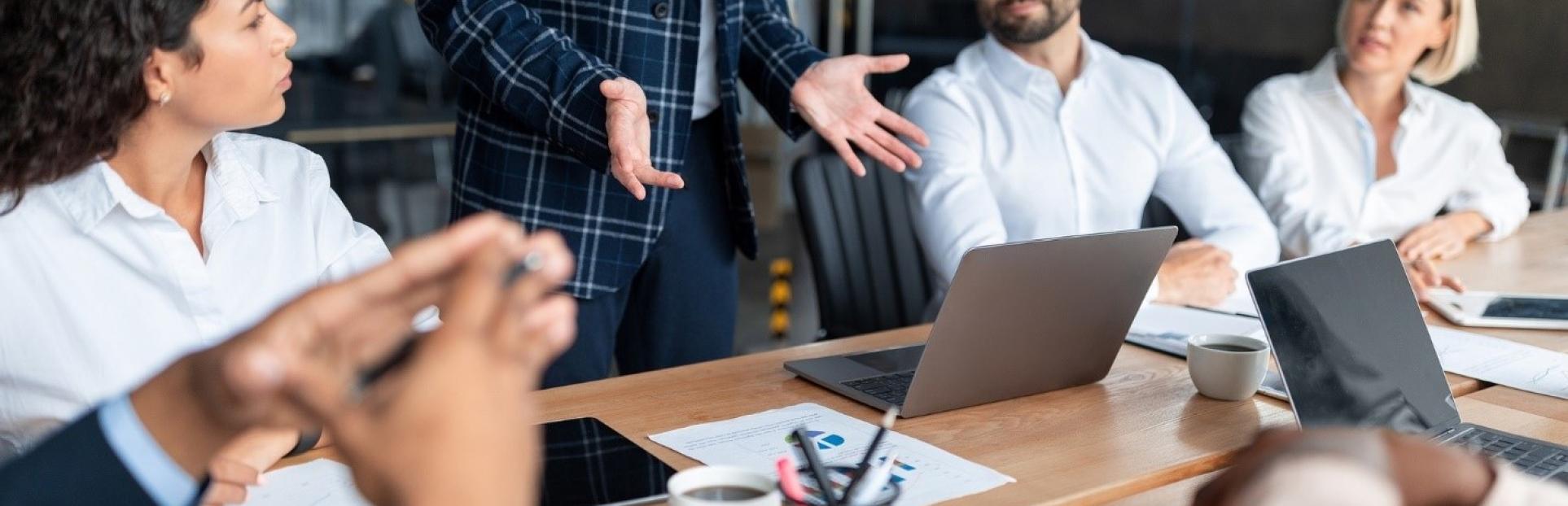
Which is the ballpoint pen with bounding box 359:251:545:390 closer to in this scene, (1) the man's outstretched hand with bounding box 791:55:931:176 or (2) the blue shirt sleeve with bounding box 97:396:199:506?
(2) the blue shirt sleeve with bounding box 97:396:199:506

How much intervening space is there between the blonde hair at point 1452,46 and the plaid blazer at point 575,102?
4.96 ft

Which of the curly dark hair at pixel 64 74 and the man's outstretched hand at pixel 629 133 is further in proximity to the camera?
the man's outstretched hand at pixel 629 133

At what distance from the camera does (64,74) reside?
1.32 meters

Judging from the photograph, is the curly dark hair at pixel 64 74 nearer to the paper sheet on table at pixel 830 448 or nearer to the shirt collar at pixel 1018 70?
the paper sheet on table at pixel 830 448

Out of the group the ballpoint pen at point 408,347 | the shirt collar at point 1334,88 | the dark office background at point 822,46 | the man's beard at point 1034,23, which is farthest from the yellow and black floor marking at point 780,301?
the ballpoint pen at point 408,347

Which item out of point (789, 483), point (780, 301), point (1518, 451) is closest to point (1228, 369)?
point (1518, 451)

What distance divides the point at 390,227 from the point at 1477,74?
4.37 m

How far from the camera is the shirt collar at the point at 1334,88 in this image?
288 cm

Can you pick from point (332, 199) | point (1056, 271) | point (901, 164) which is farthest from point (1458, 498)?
point (332, 199)

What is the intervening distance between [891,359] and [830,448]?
365 millimetres

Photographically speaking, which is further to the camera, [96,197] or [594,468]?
[96,197]

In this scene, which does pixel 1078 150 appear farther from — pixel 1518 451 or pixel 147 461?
pixel 147 461

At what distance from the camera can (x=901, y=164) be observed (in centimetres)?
188

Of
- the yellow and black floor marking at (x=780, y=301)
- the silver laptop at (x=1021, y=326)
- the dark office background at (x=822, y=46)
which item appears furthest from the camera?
the dark office background at (x=822, y=46)
